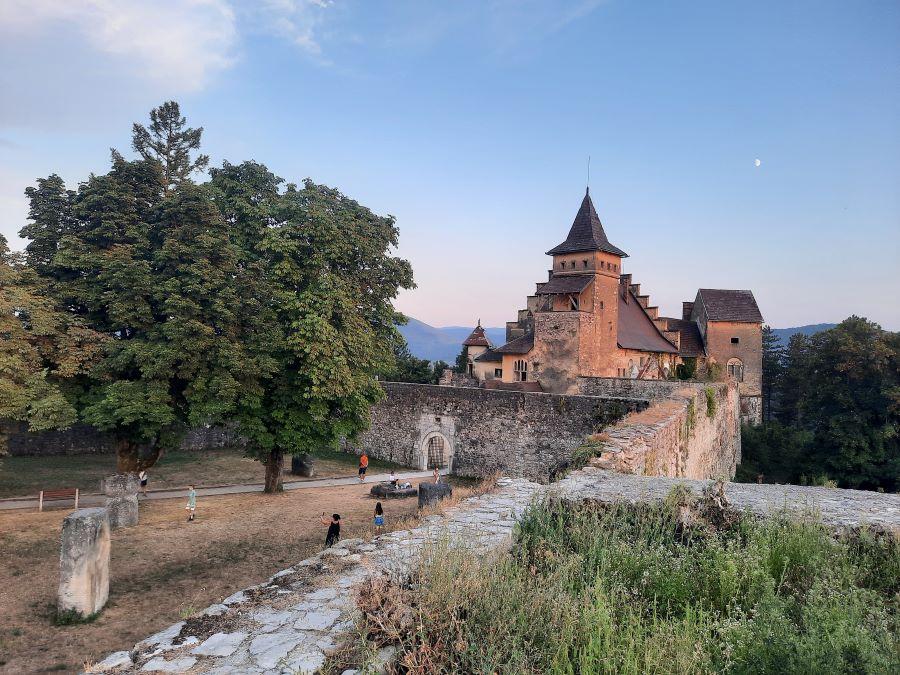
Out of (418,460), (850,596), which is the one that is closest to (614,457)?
(850,596)

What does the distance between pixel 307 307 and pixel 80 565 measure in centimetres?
864

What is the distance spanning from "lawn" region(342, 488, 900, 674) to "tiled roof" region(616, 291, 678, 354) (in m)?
31.5

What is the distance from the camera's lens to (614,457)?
343 inches

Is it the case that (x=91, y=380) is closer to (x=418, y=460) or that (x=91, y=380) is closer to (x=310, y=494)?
(x=310, y=494)

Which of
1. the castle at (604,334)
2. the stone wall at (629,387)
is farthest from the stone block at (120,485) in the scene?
the castle at (604,334)

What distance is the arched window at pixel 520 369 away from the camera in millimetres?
36050

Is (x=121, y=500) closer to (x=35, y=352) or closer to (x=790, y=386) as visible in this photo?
(x=35, y=352)

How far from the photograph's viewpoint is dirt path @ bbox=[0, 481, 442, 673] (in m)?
8.98

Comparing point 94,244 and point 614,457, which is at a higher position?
point 94,244

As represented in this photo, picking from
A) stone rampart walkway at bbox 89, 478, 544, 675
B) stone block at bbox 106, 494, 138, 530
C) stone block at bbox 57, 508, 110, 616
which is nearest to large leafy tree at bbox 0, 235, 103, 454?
stone block at bbox 106, 494, 138, 530

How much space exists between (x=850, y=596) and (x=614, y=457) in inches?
222

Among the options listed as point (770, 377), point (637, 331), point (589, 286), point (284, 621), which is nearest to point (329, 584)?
point (284, 621)

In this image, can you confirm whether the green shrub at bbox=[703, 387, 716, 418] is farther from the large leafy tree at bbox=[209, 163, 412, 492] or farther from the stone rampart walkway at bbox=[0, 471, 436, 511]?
the large leafy tree at bbox=[209, 163, 412, 492]

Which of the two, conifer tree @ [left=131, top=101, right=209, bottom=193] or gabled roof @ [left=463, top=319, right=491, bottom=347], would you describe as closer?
conifer tree @ [left=131, top=101, right=209, bottom=193]
